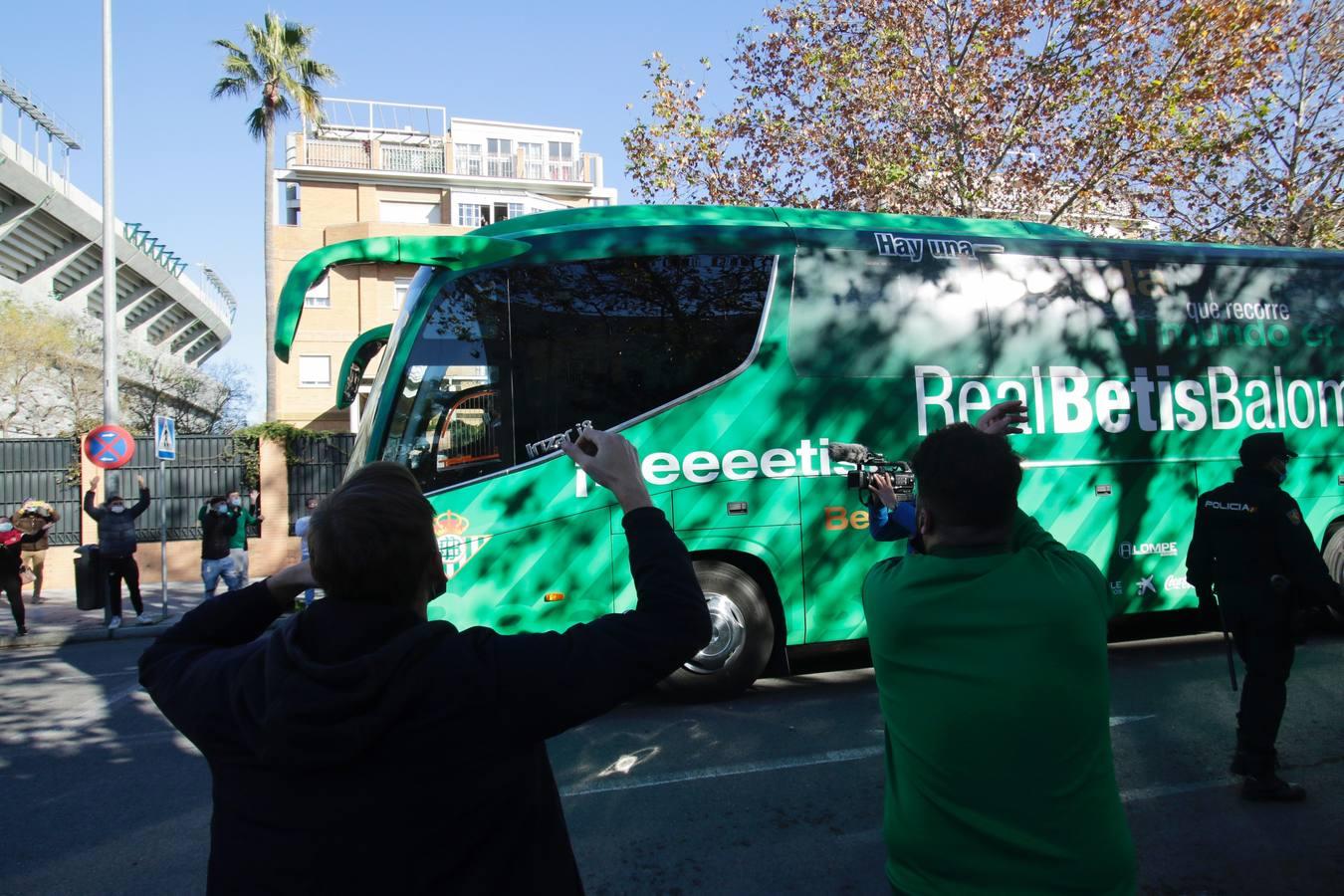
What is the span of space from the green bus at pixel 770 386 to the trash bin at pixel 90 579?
25.8 ft

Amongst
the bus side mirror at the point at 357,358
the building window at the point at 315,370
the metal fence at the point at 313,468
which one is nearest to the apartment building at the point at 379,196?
the building window at the point at 315,370

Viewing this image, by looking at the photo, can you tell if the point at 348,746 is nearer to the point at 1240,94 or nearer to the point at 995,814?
the point at 995,814

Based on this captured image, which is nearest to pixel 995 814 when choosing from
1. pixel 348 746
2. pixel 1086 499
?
pixel 348 746

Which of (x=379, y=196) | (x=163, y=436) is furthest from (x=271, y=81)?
(x=163, y=436)

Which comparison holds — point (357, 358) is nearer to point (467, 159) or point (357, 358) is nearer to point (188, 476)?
point (188, 476)

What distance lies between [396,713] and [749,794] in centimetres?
381

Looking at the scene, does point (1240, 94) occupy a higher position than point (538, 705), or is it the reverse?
point (1240, 94)

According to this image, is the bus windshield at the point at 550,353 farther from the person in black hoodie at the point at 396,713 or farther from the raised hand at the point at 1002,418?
the person in black hoodie at the point at 396,713

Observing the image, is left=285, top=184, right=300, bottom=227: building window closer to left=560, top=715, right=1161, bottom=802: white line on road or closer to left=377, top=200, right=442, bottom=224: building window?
left=377, top=200, right=442, bottom=224: building window

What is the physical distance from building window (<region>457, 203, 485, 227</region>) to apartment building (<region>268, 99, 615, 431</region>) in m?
0.05

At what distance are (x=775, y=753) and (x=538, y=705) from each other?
4.33 m

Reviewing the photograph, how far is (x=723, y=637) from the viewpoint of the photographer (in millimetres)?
6633

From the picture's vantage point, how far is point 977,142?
14.8m

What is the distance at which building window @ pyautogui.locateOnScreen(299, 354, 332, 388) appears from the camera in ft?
113
